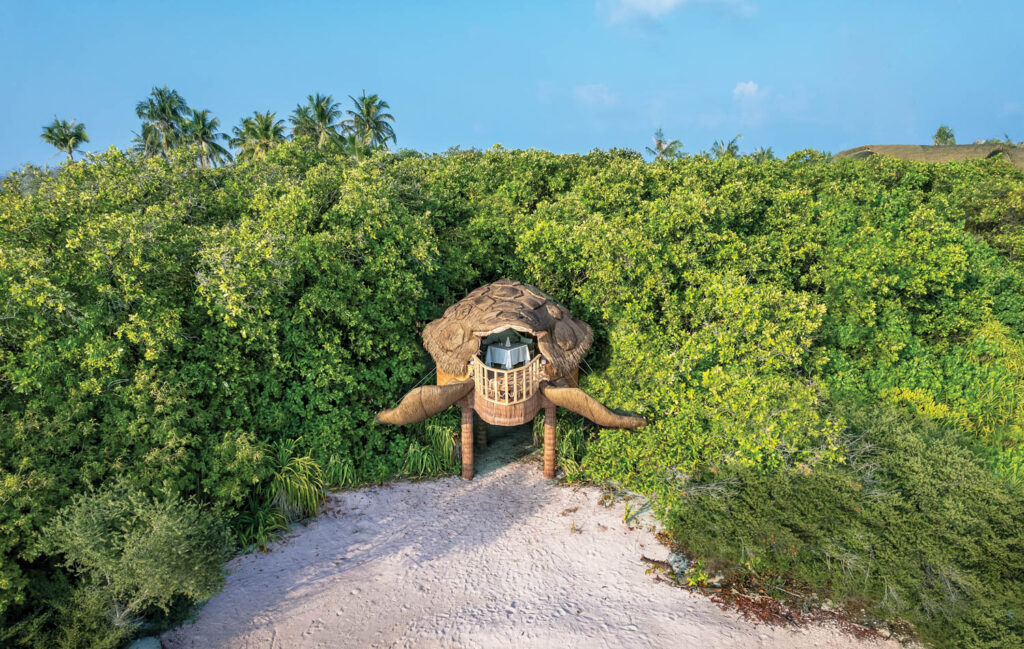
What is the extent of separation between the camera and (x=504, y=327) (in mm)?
14867

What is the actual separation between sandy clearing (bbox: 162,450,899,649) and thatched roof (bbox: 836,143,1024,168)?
3689 cm

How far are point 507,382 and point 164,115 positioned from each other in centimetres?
5251

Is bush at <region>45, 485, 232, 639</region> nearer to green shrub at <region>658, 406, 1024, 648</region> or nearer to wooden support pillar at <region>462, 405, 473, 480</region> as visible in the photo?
wooden support pillar at <region>462, 405, 473, 480</region>

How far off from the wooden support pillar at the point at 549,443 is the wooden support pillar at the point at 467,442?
101 inches

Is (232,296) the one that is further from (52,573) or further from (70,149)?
(70,149)

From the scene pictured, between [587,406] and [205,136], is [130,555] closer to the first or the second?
[587,406]

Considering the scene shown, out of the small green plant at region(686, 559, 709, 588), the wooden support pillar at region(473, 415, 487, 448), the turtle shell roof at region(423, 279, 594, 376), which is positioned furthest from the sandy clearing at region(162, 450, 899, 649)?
the turtle shell roof at region(423, 279, 594, 376)

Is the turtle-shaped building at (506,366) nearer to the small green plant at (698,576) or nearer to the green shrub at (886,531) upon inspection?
the green shrub at (886,531)

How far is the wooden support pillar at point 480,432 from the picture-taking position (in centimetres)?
1934

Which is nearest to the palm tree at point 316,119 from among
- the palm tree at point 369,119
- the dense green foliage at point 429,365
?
the palm tree at point 369,119

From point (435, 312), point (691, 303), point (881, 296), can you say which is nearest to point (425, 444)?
point (435, 312)

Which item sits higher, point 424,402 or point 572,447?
point 424,402

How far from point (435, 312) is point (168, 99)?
156 ft

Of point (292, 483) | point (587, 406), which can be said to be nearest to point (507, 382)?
point (587, 406)
